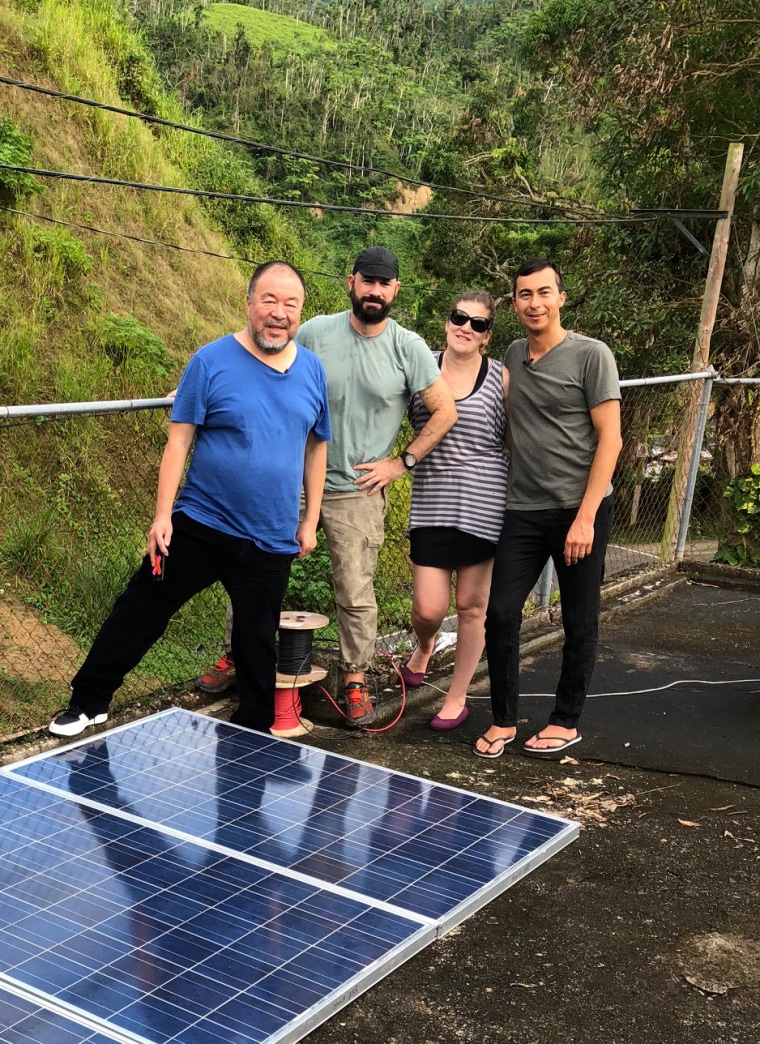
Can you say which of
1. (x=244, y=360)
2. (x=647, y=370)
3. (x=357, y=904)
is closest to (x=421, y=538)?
(x=244, y=360)

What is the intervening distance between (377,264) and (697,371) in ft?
17.9

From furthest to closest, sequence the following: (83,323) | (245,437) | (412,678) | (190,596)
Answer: (83,323) < (412,678) < (190,596) < (245,437)

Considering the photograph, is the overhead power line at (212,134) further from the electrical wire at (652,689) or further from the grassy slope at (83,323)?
the electrical wire at (652,689)

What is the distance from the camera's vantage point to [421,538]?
5164 mm

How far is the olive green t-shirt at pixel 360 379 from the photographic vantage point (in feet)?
16.2

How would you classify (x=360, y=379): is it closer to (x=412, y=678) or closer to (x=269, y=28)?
(x=412, y=678)

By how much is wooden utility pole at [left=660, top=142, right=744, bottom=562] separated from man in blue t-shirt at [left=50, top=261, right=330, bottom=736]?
18.0ft

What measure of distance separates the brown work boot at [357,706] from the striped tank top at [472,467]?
2.79 ft

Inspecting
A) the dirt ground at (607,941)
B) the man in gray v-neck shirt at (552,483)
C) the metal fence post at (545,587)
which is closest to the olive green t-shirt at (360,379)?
the man in gray v-neck shirt at (552,483)

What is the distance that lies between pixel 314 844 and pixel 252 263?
52.1 ft

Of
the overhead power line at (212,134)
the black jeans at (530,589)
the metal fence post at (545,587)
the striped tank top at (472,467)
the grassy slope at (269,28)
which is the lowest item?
the metal fence post at (545,587)

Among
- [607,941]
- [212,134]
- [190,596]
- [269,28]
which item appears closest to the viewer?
[607,941]

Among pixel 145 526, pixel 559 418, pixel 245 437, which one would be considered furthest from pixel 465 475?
pixel 145 526

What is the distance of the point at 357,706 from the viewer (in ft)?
17.4
